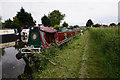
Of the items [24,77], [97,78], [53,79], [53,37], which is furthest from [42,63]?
[53,37]

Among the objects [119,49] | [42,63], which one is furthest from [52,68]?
[119,49]

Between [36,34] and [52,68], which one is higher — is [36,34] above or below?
above

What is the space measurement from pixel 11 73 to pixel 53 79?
8.80 ft

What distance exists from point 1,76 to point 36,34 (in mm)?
3056

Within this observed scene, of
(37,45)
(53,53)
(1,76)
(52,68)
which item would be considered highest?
(37,45)

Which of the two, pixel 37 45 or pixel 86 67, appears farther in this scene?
pixel 37 45

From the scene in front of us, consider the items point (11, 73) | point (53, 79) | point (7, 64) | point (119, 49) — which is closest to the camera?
point (119, 49)

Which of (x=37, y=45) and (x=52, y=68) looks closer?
(x=52, y=68)

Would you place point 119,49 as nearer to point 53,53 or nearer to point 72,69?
point 72,69

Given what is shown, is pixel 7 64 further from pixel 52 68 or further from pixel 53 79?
pixel 53 79

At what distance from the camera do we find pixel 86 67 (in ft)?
13.8

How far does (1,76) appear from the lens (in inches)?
174

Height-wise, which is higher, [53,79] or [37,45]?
[37,45]

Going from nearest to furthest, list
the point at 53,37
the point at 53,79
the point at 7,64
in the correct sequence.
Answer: the point at 53,79 → the point at 7,64 → the point at 53,37
